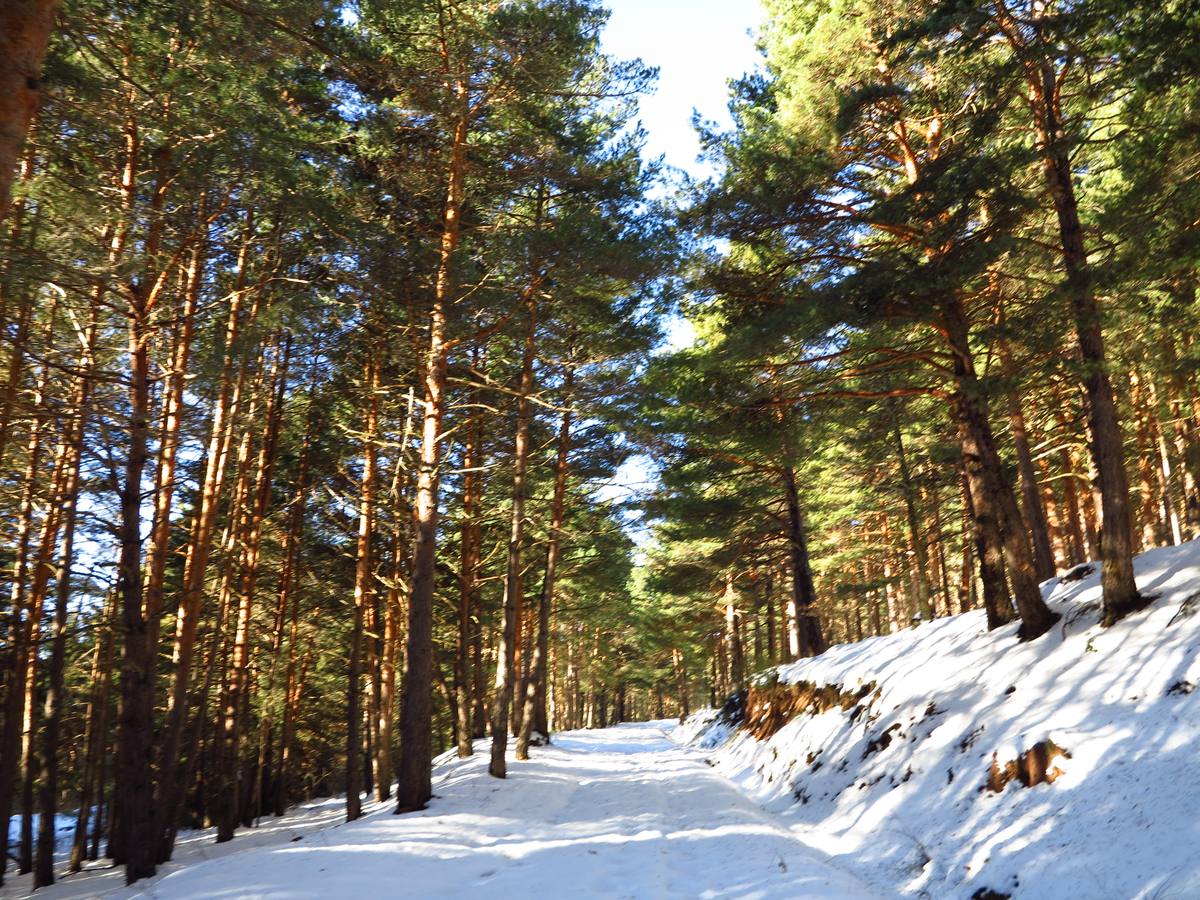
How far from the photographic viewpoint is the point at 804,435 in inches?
→ 520

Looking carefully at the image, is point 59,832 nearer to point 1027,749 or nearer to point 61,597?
point 61,597

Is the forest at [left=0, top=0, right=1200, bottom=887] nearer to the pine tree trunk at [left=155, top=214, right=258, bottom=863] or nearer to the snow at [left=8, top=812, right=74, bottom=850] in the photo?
the pine tree trunk at [left=155, top=214, right=258, bottom=863]

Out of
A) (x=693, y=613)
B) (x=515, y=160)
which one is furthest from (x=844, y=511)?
(x=515, y=160)

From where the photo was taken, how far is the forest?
28.6 feet

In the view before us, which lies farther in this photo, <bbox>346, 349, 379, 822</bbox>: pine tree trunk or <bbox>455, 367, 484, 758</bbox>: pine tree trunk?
<bbox>455, 367, 484, 758</bbox>: pine tree trunk

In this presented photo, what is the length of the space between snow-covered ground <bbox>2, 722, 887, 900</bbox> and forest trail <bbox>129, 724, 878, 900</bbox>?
0.06 ft

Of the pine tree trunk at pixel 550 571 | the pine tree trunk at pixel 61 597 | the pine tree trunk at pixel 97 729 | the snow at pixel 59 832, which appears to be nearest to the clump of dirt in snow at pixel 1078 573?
the pine tree trunk at pixel 550 571

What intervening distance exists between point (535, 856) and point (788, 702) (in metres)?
10.6

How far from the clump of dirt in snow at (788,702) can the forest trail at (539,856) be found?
268 cm

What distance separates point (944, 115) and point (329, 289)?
34.3ft

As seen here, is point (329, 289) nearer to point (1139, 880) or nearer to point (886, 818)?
point (886, 818)

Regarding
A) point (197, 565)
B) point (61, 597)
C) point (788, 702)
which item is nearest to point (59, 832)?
point (61, 597)

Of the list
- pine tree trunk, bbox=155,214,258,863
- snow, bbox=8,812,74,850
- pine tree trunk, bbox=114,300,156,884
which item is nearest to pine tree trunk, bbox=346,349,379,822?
pine tree trunk, bbox=155,214,258,863

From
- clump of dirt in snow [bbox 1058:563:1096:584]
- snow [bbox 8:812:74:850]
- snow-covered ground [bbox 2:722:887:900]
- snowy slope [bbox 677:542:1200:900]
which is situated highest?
clump of dirt in snow [bbox 1058:563:1096:584]
